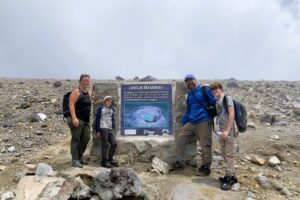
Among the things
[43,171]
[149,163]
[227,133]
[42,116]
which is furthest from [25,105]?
[227,133]

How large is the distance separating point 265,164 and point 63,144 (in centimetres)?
565

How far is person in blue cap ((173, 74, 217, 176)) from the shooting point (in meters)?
9.02

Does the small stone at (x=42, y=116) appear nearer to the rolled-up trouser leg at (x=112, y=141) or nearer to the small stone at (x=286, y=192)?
the rolled-up trouser leg at (x=112, y=141)

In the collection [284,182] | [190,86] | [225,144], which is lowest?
[284,182]

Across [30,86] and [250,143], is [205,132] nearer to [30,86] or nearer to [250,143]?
[250,143]

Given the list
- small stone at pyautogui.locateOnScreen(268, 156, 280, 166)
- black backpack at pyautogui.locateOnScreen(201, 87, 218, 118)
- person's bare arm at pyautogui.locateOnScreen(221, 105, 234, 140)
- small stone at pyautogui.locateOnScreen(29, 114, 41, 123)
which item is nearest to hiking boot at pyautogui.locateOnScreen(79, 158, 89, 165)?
black backpack at pyautogui.locateOnScreen(201, 87, 218, 118)

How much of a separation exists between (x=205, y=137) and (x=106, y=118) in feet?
7.31

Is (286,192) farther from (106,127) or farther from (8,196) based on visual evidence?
(8,196)

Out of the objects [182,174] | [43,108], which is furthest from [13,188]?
[43,108]

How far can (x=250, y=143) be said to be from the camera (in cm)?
1216

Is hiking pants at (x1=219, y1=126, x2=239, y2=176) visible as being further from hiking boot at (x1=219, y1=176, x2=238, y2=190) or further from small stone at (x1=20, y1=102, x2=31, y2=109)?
small stone at (x1=20, y1=102, x2=31, y2=109)

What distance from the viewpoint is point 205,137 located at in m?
9.06

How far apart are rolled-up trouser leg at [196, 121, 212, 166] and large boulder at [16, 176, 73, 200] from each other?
2991mm

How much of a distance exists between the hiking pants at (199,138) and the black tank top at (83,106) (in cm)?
212
